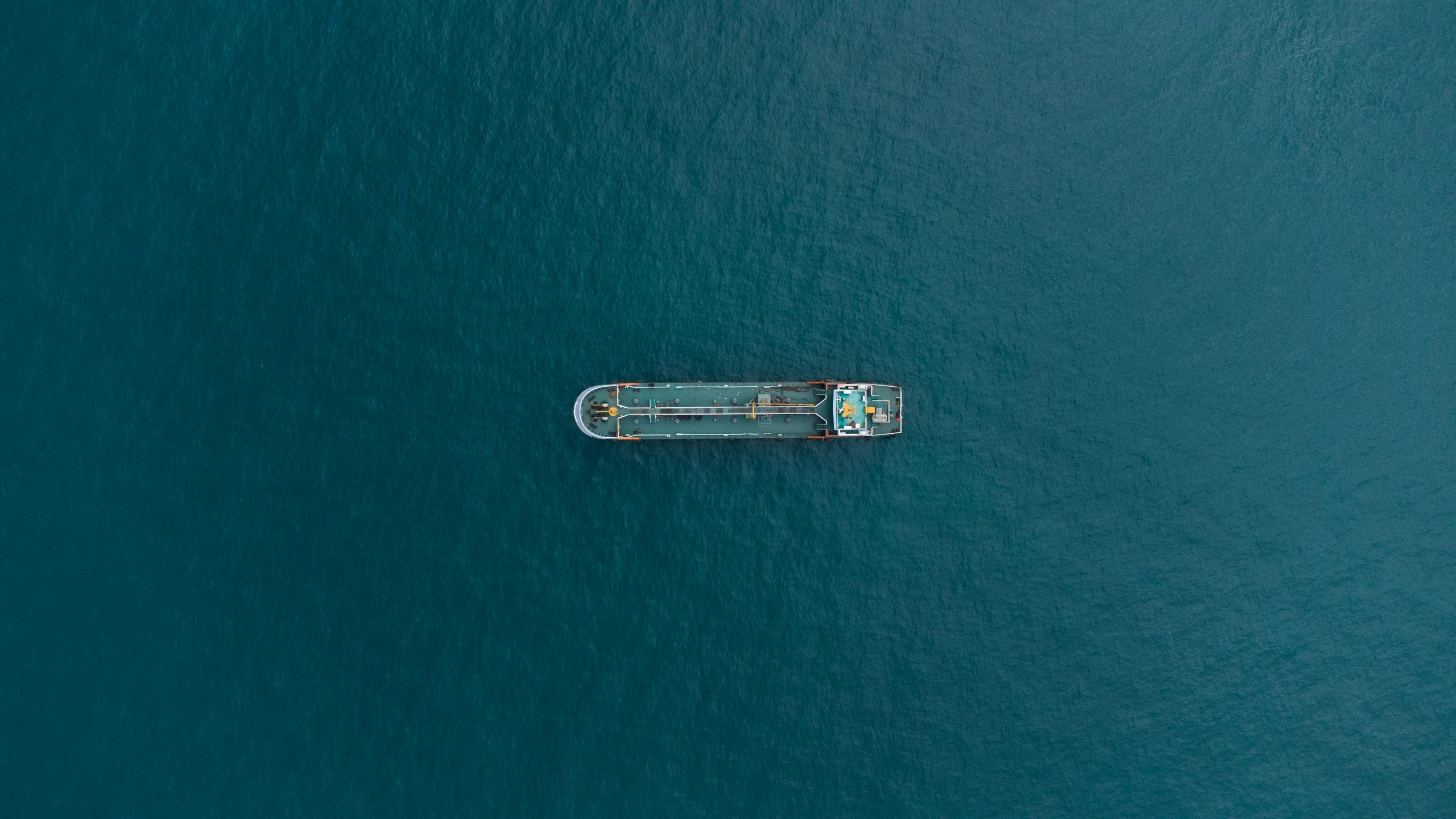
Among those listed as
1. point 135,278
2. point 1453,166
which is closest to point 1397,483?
point 1453,166

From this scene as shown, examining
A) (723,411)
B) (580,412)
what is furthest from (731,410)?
(580,412)

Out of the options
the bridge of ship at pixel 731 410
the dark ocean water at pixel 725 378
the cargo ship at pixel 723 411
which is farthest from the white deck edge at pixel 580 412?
the dark ocean water at pixel 725 378

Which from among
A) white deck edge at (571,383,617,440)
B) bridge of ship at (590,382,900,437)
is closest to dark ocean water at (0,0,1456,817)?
white deck edge at (571,383,617,440)

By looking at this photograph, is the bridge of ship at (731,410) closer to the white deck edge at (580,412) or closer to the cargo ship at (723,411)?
the cargo ship at (723,411)

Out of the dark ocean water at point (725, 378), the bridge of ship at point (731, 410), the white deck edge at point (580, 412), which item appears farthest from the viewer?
the bridge of ship at point (731, 410)

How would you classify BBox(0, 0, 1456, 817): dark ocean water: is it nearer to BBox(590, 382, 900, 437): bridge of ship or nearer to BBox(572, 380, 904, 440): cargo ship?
BBox(572, 380, 904, 440): cargo ship

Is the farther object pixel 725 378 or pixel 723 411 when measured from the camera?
pixel 725 378

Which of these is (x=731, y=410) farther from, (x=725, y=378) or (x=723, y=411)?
(x=725, y=378)
